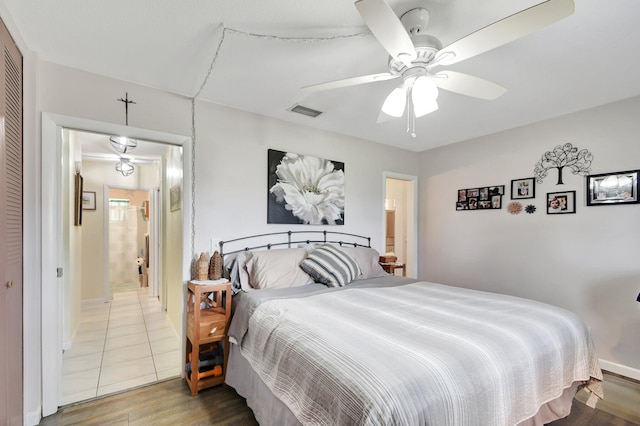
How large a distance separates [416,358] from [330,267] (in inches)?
59.9

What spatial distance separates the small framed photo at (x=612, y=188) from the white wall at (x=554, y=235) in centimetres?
5

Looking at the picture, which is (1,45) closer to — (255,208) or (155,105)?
(155,105)

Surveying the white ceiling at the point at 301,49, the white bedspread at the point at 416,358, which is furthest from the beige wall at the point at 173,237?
the white bedspread at the point at 416,358

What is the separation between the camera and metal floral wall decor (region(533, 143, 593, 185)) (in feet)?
9.39

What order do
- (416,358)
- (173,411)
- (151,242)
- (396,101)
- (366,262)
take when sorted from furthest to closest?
(151,242) < (366,262) < (173,411) < (396,101) < (416,358)

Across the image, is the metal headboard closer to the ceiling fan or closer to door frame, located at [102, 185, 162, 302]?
the ceiling fan

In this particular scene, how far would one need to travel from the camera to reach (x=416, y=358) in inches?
47.6

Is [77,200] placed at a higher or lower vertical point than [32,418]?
higher

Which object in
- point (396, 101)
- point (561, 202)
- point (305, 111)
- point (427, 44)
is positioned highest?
point (305, 111)

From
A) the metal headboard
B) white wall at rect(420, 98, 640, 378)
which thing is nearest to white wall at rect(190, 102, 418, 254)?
the metal headboard

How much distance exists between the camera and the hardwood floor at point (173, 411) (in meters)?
1.97

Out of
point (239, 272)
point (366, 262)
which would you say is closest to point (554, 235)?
point (366, 262)

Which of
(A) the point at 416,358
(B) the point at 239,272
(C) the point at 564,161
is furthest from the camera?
(C) the point at 564,161

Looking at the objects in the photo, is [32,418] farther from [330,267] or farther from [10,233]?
[330,267]
